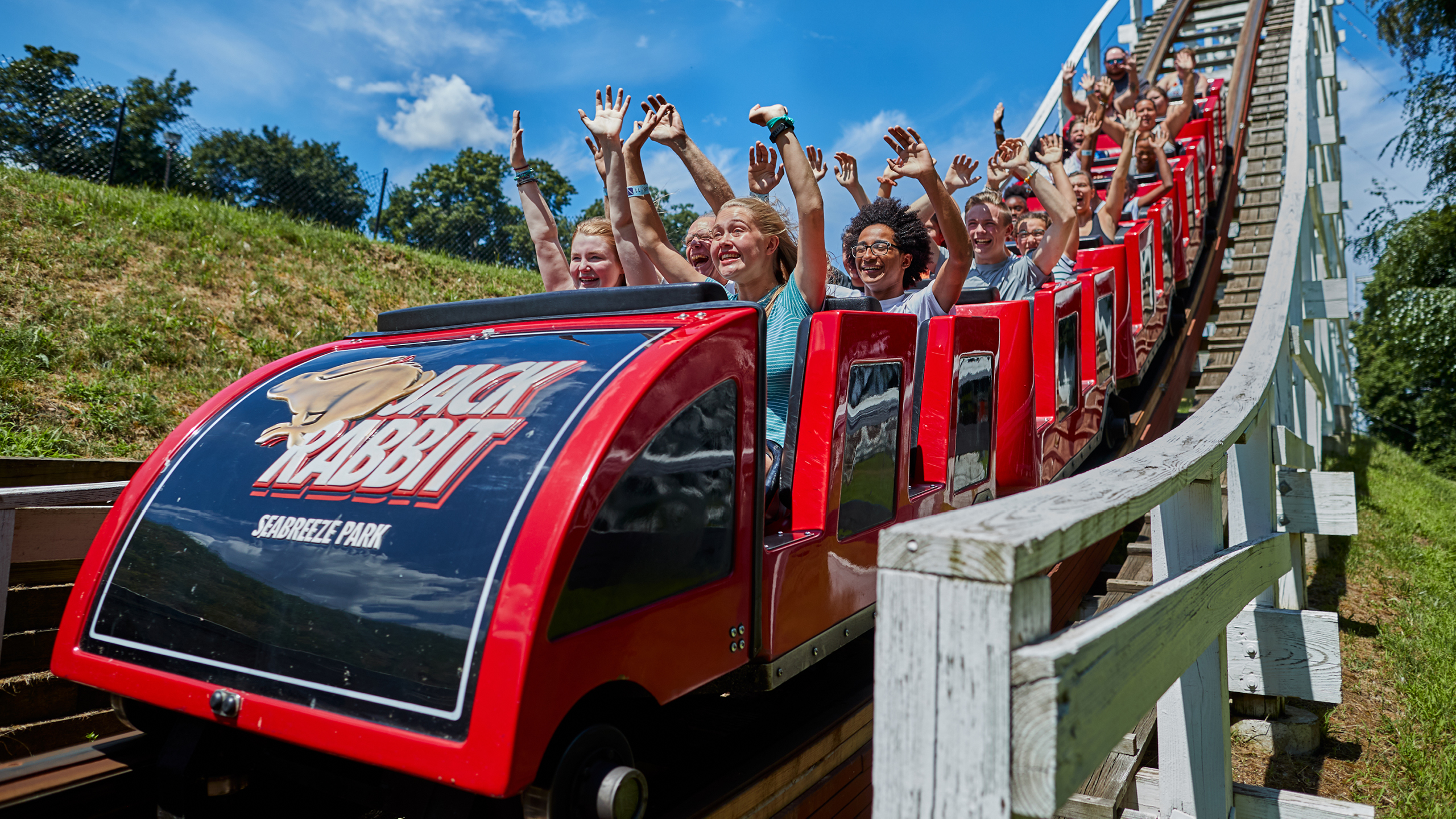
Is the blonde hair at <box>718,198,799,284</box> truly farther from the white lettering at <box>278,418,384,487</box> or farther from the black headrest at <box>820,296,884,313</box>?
the white lettering at <box>278,418,384,487</box>

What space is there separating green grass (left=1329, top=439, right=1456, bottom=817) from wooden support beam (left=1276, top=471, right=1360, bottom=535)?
0.71 meters

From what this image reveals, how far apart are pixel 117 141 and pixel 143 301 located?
655cm

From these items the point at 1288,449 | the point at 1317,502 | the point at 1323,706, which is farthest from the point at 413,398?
the point at 1288,449

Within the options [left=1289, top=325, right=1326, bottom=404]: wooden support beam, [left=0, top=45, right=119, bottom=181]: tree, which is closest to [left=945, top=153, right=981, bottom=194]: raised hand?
[left=1289, top=325, right=1326, bottom=404]: wooden support beam

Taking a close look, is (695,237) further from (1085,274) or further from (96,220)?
(96,220)

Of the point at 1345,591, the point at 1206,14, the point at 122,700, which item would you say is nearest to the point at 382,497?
the point at 122,700

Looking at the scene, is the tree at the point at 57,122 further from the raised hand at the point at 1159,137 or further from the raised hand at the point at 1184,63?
the raised hand at the point at 1184,63

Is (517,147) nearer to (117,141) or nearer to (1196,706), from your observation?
(1196,706)

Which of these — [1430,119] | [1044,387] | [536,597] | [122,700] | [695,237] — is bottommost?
[122,700]

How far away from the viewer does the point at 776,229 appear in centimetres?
294

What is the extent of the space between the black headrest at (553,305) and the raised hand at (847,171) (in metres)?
3.15

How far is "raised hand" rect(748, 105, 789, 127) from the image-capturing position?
8.83 feet

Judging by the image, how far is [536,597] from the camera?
53.7 inches

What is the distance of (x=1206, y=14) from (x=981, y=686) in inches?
755
